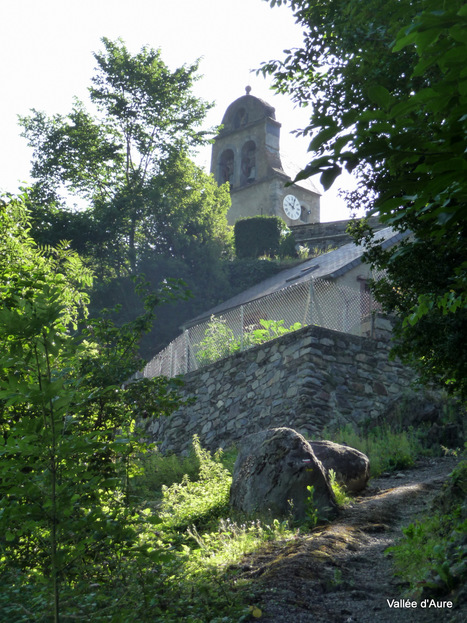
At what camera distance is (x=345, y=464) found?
7812mm

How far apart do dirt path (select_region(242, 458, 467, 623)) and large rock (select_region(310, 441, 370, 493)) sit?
1.76 ft

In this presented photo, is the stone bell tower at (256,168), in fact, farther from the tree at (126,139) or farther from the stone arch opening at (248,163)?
the tree at (126,139)

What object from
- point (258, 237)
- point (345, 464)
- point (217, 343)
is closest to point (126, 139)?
point (258, 237)

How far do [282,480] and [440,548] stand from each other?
Result: 243cm

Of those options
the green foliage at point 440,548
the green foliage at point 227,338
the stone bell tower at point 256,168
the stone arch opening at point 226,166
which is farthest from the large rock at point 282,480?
the stone arch opening at point 226,166

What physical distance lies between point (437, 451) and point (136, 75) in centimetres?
2637

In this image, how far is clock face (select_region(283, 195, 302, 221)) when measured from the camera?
138 ft

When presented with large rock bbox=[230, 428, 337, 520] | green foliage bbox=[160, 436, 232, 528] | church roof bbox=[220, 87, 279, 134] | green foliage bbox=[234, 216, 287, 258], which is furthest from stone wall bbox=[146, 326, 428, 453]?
church roof bbox=[220, 87, 279, 134]

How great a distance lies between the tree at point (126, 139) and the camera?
30422 millimetres

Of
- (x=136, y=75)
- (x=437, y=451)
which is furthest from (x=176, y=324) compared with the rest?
(x=437, y=451)

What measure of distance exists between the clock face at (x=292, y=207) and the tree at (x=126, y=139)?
34.2 ft

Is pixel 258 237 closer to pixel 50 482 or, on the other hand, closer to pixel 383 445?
pixel 383 445

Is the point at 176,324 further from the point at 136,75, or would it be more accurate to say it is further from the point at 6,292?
the point at 6,292

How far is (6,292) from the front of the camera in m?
5.28
